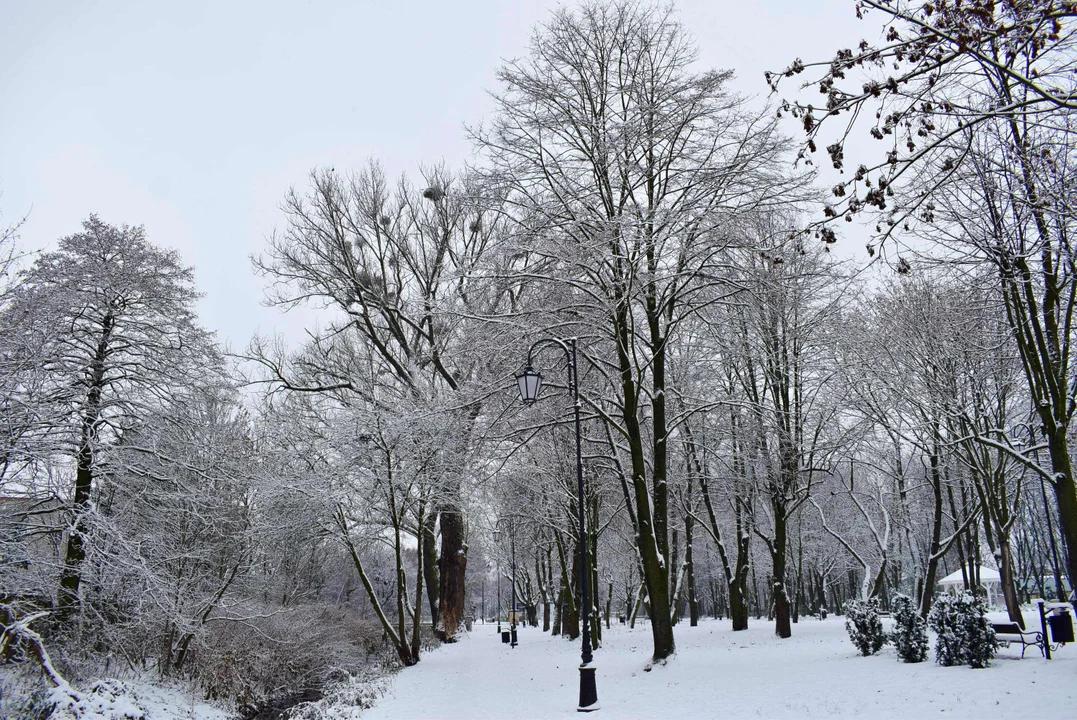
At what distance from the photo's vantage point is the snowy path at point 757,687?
343 inches

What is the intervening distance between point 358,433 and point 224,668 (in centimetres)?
639

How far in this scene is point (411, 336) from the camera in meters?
25.4

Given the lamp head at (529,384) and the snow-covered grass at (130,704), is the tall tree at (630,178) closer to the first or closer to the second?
the lamp head at (529,384)

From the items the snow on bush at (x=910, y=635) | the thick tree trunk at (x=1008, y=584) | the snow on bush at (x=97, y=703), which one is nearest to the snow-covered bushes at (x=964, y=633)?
the snow on bush at (x=910, y=635)

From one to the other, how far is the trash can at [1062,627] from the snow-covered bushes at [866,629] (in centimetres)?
319

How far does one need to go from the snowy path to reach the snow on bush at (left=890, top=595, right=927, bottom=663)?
0.38 m

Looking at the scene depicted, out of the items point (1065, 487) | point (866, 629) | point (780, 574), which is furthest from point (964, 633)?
point (780, 574)

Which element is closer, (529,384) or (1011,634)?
(529,384)

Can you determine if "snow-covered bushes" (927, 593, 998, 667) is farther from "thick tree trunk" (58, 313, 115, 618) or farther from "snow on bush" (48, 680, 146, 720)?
"thick tree trunk" (58, 313, 115, 618)

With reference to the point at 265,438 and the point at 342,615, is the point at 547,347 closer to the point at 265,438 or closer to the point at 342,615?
the point at 265,438

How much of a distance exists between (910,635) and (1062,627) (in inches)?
93.1

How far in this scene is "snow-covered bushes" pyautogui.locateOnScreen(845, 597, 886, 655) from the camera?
14281 mm

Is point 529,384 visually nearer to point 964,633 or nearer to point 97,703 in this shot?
point 97,703

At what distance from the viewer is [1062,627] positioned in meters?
11.7
